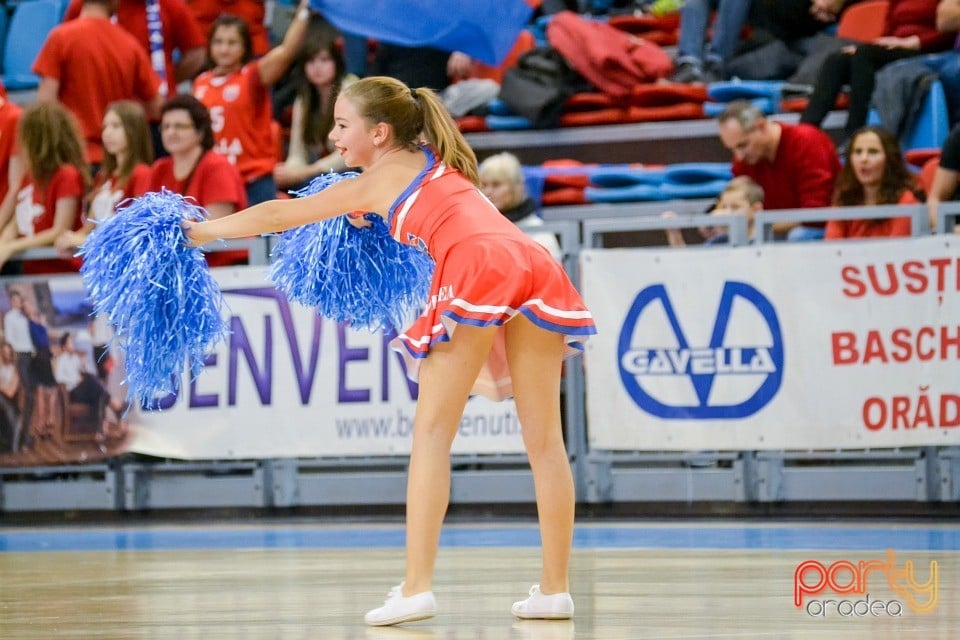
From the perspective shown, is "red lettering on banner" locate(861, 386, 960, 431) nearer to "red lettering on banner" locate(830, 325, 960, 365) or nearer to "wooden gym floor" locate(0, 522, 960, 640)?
"red lettering on banner" locate(830, 325, 960, 365)

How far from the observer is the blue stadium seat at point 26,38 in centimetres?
1102

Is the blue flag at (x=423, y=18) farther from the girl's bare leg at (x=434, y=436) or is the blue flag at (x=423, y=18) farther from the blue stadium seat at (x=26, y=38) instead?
the girl's bare leg at (x=434, y=436)

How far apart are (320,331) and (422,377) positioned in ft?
11.8

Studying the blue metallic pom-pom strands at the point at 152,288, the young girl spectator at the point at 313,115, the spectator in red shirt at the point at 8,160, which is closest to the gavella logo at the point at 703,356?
the young girl spectator at the point at 313,115

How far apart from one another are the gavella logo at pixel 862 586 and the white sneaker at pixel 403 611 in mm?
939

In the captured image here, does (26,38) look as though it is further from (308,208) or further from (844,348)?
(308,208)

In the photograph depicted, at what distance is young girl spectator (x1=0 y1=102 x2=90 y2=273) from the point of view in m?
8.16

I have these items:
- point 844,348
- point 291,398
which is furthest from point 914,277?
point 291,398

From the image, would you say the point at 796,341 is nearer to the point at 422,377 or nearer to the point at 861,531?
the point at 861,531

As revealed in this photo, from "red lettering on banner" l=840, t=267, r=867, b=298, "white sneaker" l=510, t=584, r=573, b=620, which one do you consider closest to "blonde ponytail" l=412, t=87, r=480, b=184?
"white sneaker" l=510, t=584, r=573, b=620

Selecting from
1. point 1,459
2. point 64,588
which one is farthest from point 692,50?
point 64,588

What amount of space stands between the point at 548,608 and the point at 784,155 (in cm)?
460

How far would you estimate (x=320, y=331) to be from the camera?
295 inches

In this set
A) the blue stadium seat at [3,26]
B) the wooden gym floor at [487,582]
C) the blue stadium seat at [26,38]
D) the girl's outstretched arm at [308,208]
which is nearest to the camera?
the wooden gym floor at [487,582]
